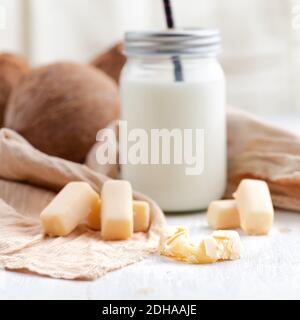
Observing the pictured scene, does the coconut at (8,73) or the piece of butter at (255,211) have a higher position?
the coconut at (8,73)

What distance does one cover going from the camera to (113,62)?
148 cm

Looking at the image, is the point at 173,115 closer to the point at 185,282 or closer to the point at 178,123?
the point at 178,123

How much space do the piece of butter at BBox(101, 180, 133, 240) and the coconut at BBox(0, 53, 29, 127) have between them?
1.51 feet

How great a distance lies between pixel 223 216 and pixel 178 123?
0.15 m

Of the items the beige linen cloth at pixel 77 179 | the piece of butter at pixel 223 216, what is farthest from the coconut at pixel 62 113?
the piece of butter at pixel 223 216

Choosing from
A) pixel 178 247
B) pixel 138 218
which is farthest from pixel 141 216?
pixel 178 247

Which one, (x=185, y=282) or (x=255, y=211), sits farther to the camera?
(x=255, y=211)

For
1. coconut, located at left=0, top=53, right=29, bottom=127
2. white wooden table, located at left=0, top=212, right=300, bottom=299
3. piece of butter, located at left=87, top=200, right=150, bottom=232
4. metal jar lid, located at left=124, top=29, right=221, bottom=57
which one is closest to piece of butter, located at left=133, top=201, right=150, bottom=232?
piece of butter, located at left=87, top=200, right=150, bottom=232

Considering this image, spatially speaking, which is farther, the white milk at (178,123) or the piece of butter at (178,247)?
the white milk at (178,123)

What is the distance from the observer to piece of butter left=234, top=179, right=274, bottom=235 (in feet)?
3.24

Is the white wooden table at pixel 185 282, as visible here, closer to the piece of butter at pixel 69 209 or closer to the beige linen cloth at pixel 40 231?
the beige linen cloth at pixel 40 231

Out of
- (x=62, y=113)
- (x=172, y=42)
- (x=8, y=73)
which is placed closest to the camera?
(x=172, y=42)

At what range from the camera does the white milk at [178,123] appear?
1083mm

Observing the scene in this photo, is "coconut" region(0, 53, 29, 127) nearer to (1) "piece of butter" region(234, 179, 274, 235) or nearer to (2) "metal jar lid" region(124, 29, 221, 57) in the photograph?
(2) "metal jar lid" region(124, 29, 221, 57)
